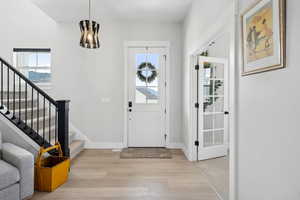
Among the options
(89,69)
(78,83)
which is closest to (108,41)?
(89,69)

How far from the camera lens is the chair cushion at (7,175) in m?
2.19

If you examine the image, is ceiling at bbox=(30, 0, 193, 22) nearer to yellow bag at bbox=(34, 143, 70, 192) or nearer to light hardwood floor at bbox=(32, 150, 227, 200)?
yellow bag at bbox=(34, 143, 70, 192)

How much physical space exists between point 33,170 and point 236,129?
2355 millimetres

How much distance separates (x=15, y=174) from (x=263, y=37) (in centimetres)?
273

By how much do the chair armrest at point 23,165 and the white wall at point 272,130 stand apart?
2298mm

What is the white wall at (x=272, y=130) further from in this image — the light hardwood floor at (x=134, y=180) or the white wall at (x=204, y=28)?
the light hardwood floor at (x=134, y=180)

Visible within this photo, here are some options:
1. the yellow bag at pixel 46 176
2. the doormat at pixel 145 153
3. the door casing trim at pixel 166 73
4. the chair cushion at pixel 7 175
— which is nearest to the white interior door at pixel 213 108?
the doormat at pixel 145 153

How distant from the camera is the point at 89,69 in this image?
4863 mm

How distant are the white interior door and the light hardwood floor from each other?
1.60ft

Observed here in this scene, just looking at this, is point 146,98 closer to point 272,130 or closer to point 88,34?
point 88,34

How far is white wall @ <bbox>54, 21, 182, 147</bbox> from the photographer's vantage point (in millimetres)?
4852

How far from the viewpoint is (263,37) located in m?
1.50

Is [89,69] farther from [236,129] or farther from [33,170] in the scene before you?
[236,129]

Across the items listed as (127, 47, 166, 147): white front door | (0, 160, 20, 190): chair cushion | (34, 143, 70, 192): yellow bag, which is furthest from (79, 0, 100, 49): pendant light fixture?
(127, 47, 166, 147): white front door
